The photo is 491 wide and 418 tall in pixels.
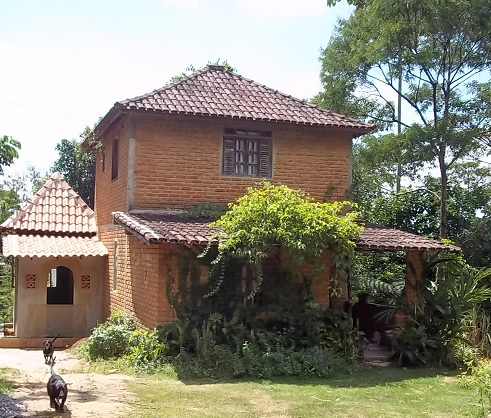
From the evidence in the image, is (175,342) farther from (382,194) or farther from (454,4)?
(382,194)

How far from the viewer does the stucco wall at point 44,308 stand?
54.4 ft

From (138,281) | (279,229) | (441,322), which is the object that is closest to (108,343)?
(138,281)

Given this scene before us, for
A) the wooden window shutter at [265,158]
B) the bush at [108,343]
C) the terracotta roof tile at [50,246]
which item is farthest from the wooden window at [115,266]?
the wooden window shutter at [265,158]

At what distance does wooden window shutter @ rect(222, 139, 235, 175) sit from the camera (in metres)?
15.4

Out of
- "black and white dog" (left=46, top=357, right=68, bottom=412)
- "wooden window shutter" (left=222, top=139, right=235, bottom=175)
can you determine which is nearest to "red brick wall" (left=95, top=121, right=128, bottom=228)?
"wooden window shutter" (left=222, top=139, right=235, bottom=175)

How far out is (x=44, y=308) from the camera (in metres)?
16.8

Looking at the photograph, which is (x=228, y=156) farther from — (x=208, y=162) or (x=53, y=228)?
(x=53, y=228)

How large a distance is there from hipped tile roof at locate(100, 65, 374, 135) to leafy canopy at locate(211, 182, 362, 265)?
119 inches

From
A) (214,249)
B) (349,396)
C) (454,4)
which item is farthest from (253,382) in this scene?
(454,4)

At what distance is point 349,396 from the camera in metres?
10.4

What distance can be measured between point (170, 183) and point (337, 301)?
Answer: 183 inches

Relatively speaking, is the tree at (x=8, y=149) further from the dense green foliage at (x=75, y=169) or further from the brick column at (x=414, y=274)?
the dense green foliage at (x=75, y=169)

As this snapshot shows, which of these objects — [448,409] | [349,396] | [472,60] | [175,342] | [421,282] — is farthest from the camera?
[472,60]

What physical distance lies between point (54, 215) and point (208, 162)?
569 centimetres
